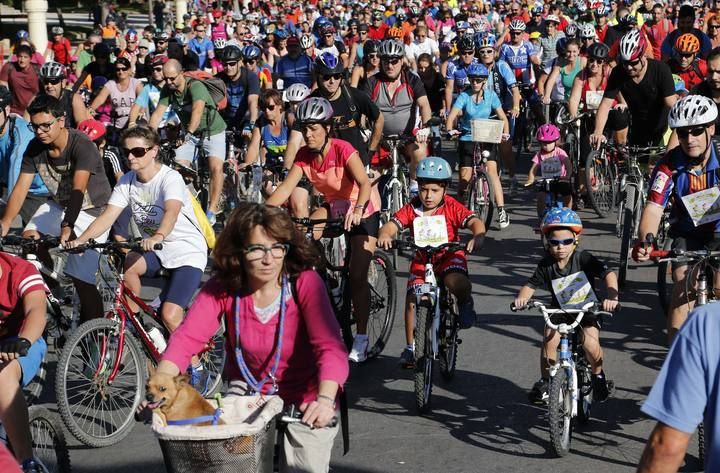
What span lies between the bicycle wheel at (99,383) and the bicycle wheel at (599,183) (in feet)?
24.5

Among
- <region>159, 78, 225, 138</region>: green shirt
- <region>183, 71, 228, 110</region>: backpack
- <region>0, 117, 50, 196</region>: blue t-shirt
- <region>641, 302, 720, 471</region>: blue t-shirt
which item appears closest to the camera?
<region>641, 302, 720, 471</region>: blue t-shirt

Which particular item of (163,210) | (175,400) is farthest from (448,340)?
(175,400)

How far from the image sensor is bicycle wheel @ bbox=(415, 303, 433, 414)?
306 inches

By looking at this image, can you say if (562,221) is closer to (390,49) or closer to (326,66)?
(326,66)

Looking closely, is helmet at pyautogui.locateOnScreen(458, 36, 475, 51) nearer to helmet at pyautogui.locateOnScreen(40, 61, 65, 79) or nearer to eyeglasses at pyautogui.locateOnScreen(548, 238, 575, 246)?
helmet at pyautogui.locateOnScreen(40, 61, 65, 79)

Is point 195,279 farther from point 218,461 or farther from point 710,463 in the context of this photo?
point 710,463

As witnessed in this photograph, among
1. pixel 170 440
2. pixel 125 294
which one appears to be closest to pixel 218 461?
pixel 170 440

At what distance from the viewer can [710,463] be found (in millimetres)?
3377

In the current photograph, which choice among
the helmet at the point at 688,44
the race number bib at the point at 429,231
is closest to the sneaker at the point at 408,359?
the race number bib at the point at 429,231

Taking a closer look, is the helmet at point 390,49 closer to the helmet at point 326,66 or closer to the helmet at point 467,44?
the helmet at point 326,66

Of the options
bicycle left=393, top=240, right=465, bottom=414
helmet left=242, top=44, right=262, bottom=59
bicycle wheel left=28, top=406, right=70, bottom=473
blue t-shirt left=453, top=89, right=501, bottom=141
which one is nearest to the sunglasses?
bicycle left=393, top=240, right=465, bottom=414

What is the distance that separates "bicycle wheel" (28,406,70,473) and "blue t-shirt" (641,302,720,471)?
11.4 feet

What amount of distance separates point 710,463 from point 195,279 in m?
5.10

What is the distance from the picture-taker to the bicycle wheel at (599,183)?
14.2m
